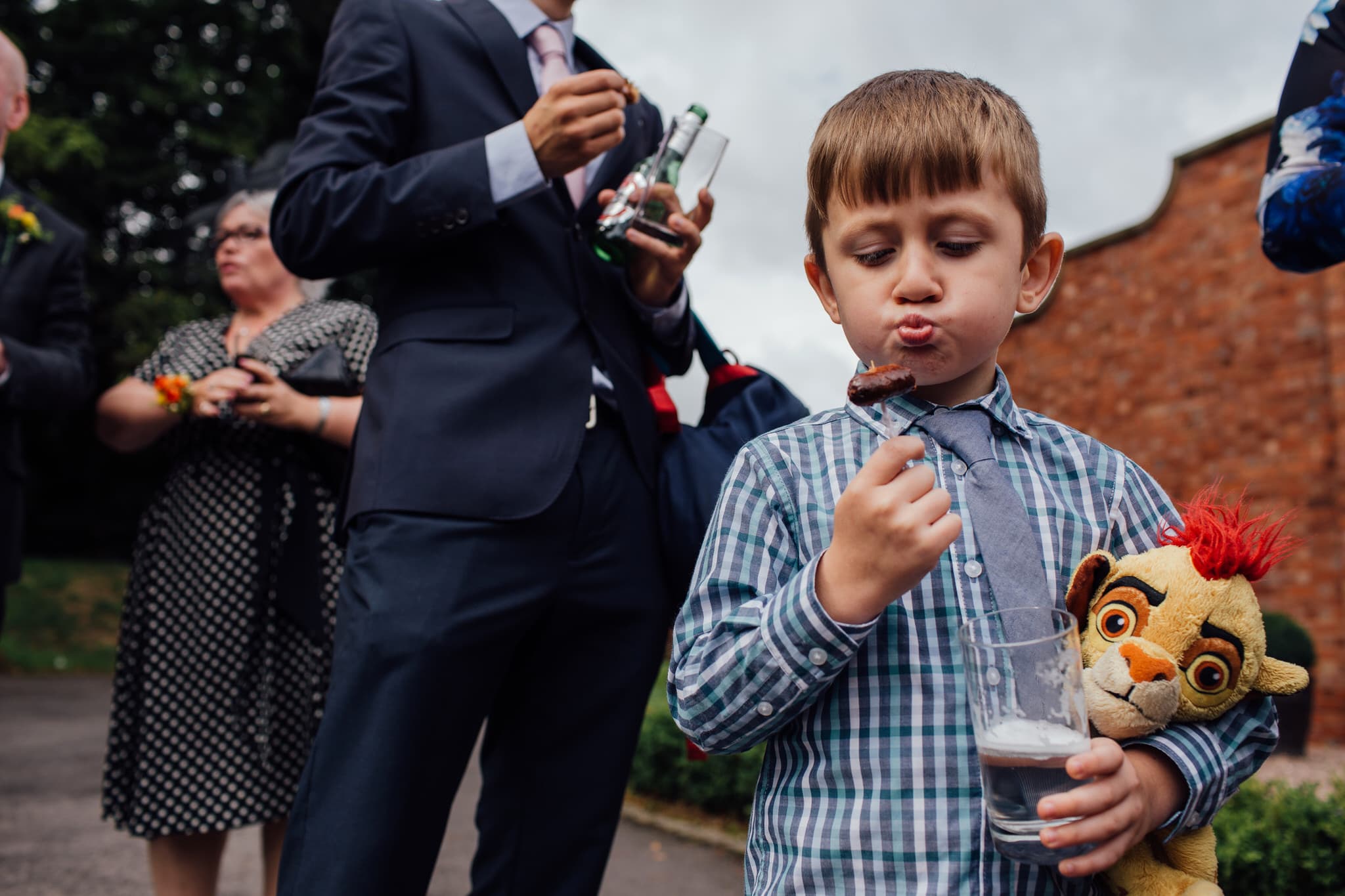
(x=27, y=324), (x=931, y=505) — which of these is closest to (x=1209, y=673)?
(x=931, y=505)

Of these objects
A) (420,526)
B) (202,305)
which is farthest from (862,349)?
(202,305)

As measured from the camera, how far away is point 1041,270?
1620mm

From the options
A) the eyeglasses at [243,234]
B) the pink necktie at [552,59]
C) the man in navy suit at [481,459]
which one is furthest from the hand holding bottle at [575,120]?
the eyeglasses at [243,234]

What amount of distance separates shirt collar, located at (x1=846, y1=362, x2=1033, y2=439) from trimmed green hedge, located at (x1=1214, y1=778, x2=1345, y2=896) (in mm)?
2439

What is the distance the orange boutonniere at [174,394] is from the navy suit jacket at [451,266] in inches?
35.0

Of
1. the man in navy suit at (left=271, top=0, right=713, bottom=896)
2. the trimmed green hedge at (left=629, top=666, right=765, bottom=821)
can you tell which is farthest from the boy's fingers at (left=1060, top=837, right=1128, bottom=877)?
the trimmed green hedge at (left=629, top=666, right=765, bottom=821)

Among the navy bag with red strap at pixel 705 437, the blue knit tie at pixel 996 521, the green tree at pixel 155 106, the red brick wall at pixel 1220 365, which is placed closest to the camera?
the blue knit tie at pixel 996 521

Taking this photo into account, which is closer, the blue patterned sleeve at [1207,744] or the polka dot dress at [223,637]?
the blue patterned sleeve at [1207,744]

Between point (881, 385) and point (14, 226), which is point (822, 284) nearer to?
point (881, 385)

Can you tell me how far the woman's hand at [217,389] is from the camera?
2.70m

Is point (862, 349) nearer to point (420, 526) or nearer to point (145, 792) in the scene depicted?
point (420, 526)

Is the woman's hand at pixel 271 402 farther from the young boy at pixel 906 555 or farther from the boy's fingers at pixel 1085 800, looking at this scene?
the boy's fingers at pixel 1085 800

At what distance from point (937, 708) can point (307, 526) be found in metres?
2.01

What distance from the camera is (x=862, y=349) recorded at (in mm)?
1482
